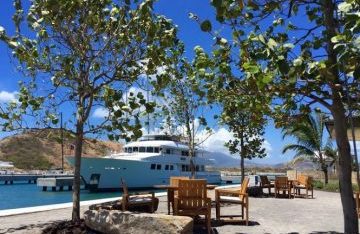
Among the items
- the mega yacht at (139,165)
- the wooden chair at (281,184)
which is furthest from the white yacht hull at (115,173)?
the wooden chair at (281,184)

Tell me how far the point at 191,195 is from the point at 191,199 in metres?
0.07

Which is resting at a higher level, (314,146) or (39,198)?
(314,146)

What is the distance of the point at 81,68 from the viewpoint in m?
8.26

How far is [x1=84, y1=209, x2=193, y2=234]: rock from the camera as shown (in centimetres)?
637

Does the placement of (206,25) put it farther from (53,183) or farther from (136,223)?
(53,183)

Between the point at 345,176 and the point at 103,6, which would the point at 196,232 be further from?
the point at 103,6

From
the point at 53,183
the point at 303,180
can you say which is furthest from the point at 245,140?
the point at 53,183

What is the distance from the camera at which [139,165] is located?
133 feet

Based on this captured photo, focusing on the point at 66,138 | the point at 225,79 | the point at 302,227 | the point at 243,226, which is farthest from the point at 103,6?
the point at 302,227

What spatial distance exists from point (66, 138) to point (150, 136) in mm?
37051

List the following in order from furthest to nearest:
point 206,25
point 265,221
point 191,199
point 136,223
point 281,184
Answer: point 281,184 → point 265,221 → point 191,199 → point 136,223 → point 206,25

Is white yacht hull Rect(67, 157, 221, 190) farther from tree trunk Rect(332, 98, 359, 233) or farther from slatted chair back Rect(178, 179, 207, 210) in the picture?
tree trunk Rect(332, 98, 359, 233)

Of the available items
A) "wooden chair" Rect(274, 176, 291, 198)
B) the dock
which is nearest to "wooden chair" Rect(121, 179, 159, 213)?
"wooden chair" Rect(274, 176, 291, 198)

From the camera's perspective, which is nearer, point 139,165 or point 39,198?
point 39,198
